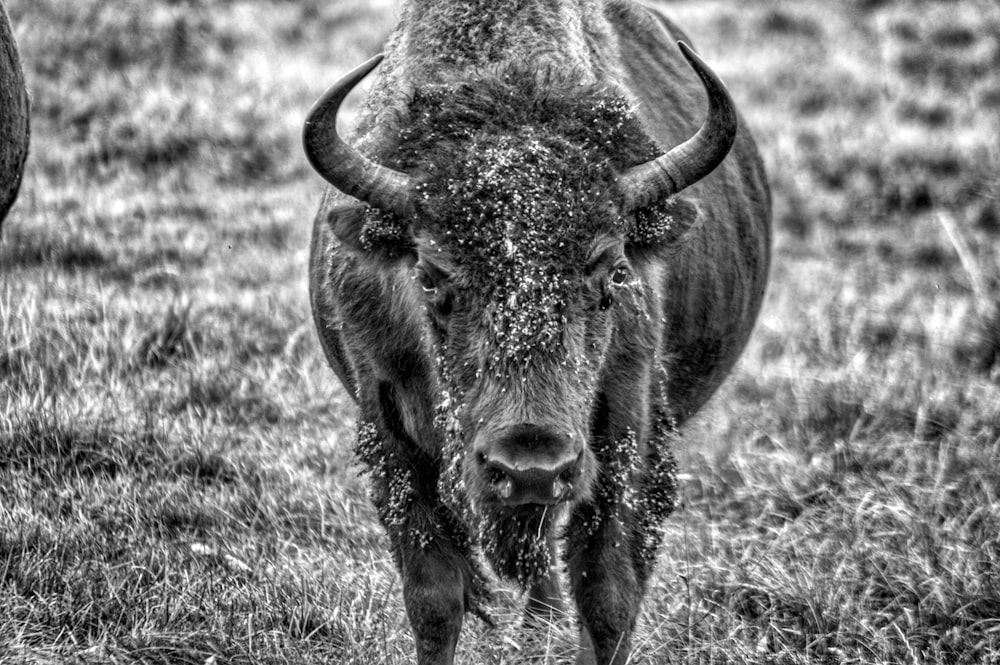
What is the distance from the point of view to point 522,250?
338 cm

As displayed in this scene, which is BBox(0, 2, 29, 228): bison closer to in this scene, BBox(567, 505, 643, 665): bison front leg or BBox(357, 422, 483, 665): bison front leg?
BBox(357, 422, 483, 665): bison front leg

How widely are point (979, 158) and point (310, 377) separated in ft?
21.8

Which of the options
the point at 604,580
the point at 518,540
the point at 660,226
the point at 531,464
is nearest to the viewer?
the point at 531,464

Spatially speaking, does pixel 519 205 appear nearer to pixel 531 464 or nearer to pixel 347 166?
pixel 347 166

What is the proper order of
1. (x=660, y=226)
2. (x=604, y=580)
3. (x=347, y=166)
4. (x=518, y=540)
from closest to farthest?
(x=347, y=166) → (x=518, y=540) → (x=660, y=226) → (x=604, y=580)

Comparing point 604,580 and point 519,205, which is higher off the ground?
point 519,205

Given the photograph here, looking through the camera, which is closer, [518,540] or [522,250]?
[522,250]

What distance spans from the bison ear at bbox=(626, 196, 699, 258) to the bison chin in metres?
0.88

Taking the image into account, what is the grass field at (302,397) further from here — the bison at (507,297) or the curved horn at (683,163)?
the curved horn at (683,163)

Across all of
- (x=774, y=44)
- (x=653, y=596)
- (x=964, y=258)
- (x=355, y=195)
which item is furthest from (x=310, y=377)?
(x=774, y=44)

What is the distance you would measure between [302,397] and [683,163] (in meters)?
3.00

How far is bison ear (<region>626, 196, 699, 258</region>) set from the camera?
3799 mm

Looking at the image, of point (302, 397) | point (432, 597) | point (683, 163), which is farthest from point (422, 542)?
point (302, 397)

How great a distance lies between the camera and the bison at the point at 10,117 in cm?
419
